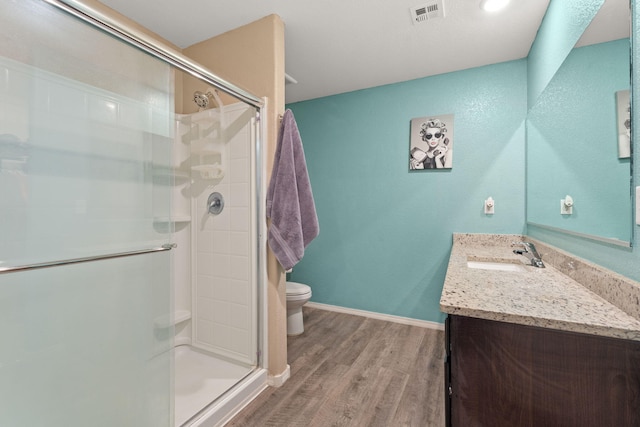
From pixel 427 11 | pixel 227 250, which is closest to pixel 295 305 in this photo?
pixel 227 250

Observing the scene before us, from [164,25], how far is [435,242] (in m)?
2.66

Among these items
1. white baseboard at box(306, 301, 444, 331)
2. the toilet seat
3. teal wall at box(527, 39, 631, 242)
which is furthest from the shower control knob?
teal wall at box(527, 39, 631, 242)

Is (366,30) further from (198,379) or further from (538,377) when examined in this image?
(198,379)

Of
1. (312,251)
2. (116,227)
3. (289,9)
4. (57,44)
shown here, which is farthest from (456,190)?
(57,44)

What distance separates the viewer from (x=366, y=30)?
1.89 m

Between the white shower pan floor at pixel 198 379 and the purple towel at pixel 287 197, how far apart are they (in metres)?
0.79

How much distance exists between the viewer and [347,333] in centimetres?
244

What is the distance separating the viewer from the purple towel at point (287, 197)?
5.55ft

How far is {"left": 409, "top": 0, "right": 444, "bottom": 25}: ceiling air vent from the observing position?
1637 mm

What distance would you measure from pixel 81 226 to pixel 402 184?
235 cm

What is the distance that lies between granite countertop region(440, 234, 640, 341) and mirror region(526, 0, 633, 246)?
8.9 inches

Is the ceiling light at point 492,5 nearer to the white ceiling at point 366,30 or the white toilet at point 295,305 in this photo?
the white ceiling at point 366,30

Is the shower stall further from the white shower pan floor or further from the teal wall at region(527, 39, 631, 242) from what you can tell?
the teal wall at region(527, 39, 631, 242)

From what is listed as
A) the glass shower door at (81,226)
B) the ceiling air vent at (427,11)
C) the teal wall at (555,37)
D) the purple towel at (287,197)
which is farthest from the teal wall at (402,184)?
the glass shower door at (81,226)
